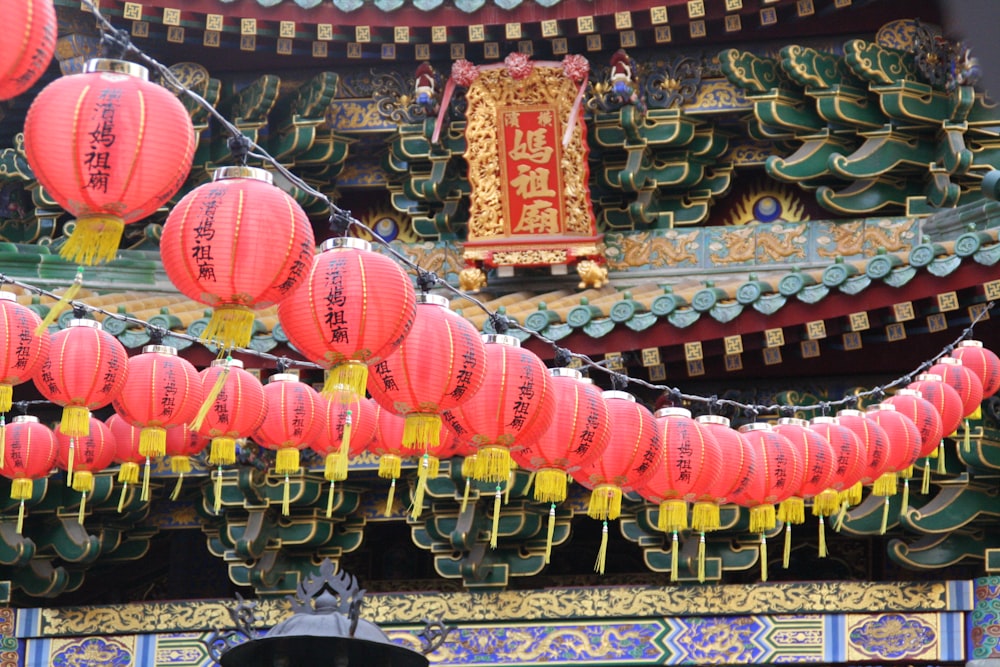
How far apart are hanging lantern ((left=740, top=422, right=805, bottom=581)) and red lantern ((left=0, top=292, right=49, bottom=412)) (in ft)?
12.4

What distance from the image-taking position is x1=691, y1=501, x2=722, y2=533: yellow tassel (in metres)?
8.23

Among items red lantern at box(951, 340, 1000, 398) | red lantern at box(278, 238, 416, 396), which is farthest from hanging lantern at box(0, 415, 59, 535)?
red lantern at box(951, 340, 1000, 398)

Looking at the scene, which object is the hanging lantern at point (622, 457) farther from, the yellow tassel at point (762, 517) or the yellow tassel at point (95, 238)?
the yellow tassel at point (95, 238)

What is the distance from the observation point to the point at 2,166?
11.7 meters

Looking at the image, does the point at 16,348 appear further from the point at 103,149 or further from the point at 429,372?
the point at 103,149

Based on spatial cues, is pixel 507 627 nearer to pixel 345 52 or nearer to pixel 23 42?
pixel 345 52

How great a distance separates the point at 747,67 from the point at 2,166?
226 inches

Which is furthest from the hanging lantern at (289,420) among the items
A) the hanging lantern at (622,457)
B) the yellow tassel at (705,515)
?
the yellow tassel at (705,515)

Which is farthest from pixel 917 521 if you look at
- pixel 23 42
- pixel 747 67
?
pixel 23 42

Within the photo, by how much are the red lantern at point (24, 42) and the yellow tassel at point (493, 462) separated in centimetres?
326

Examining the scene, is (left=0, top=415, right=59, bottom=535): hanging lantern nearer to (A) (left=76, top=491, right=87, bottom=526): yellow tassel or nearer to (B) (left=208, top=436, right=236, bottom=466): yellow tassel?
(A) (left=76, top=491, right=87, bottom=526): yellow tassel

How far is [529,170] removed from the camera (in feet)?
36.5

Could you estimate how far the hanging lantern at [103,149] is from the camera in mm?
5176

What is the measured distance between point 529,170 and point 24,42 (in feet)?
23.4
